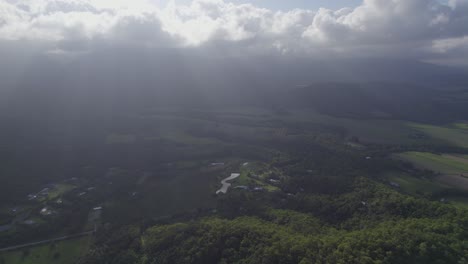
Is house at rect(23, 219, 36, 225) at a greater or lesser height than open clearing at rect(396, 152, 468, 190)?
greater

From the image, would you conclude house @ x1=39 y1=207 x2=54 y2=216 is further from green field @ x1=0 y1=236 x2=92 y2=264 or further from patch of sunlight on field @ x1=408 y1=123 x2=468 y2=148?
patch of sunlight on field @ x1=408 y1=123 x2=468 y2=148

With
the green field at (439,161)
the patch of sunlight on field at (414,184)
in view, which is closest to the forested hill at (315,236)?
the patch of sunlight on field at (414,184)

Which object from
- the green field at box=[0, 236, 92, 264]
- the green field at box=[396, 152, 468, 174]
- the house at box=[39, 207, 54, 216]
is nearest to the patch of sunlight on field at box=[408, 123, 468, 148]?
the green field at box=[396, 152, 468, 174]

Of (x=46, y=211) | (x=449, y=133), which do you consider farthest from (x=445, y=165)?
(x=46, y=211)

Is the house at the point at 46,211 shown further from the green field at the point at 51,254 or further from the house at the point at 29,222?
the green field at the point at 51,254

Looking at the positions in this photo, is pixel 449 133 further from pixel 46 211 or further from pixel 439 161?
pixel 46 211

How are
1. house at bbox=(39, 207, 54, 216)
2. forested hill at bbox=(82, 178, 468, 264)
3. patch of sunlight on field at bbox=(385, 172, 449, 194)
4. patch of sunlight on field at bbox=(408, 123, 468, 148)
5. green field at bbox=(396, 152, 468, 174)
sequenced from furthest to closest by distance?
patch of sunlight on field at bbox=(408, 123, 468, 148), green field at bbox=(396, 152, 468, 174), patch of sunlight on field at bbox=(385, 172, 449, 194), house at bbox=(39, 207, 54, 216), forested hill at bbox=(82, 178, 468, 264)
